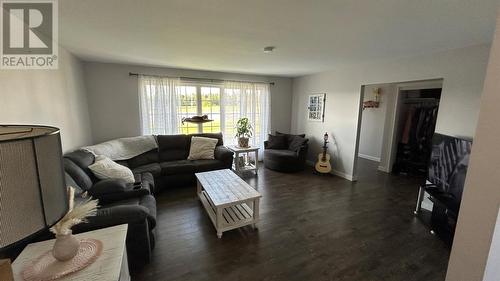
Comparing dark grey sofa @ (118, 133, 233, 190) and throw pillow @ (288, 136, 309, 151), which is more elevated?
throw pillow @ (288, 136, 309, 151)

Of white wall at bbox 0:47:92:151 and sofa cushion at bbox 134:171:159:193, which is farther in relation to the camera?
sofa cushion at bbox 134:171:159:193

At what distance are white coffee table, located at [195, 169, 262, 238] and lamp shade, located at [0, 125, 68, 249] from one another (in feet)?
5.58

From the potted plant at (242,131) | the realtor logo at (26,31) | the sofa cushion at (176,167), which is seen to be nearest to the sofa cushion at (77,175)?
the realtor logo at (26,31)

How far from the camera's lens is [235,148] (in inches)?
176

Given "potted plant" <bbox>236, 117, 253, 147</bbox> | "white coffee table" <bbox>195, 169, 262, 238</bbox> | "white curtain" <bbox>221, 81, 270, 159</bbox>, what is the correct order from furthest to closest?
"white curtain" <bbox>221, 81, 270, 159</bbox> → "potted plant" <bbox>236, 117, 253, 147</bbox> → "white coffee table" <bbox>195, 169, 262, 238</bbox>

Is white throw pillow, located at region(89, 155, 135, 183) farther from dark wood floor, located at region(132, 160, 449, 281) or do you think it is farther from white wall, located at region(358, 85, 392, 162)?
white wall, located at region(358, 85, 392, 162)

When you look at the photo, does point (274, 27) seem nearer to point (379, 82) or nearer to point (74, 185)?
point (379, 82)

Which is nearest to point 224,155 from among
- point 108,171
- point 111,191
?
point 108,171

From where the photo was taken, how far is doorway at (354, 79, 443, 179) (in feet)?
13.3

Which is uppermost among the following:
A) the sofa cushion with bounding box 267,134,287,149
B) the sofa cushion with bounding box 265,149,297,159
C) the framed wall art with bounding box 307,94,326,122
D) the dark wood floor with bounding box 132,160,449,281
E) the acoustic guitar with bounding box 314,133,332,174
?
the framed wall art with bounding box 307,94,326,122

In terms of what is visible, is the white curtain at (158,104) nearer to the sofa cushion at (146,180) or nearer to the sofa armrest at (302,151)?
the sofa cushion at (146,180)

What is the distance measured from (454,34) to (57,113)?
4.59 metres

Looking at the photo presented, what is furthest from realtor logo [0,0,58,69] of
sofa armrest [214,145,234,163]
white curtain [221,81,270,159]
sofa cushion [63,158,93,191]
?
white curtain [221,81,270,159]

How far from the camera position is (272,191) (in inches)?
139
